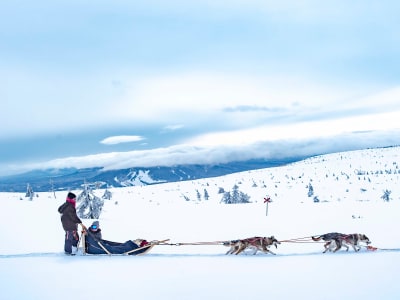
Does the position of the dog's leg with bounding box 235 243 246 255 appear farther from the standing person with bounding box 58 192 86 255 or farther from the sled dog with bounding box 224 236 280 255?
the standing person with bounding box 58 192 86 255

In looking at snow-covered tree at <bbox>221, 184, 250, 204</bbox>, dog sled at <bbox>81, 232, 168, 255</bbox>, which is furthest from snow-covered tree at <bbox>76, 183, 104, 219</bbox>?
snow-covered tree at <bbox>221, 184, 250, 204</bbox>

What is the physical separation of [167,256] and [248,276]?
3.00 m

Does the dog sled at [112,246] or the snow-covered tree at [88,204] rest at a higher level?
the snow-covered tree at [88,204]

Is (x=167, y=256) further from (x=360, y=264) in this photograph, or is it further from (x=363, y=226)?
(x=363, y=226)

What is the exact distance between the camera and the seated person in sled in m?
10.5

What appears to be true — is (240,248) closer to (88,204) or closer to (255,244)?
(255,244)

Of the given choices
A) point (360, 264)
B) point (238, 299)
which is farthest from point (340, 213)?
point (238, 299)

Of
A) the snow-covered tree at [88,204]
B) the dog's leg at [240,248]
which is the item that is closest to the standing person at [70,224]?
the dog's leg at [240,248]

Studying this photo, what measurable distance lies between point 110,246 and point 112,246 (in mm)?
56

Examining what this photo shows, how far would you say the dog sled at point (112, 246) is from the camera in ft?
34.3

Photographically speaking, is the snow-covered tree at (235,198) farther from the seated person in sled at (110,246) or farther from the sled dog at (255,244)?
the seated person in sled at (110,246)

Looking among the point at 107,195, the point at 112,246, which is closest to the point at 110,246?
the point at 112,246

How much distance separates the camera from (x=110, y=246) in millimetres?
10508

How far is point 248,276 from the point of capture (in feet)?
26.9
